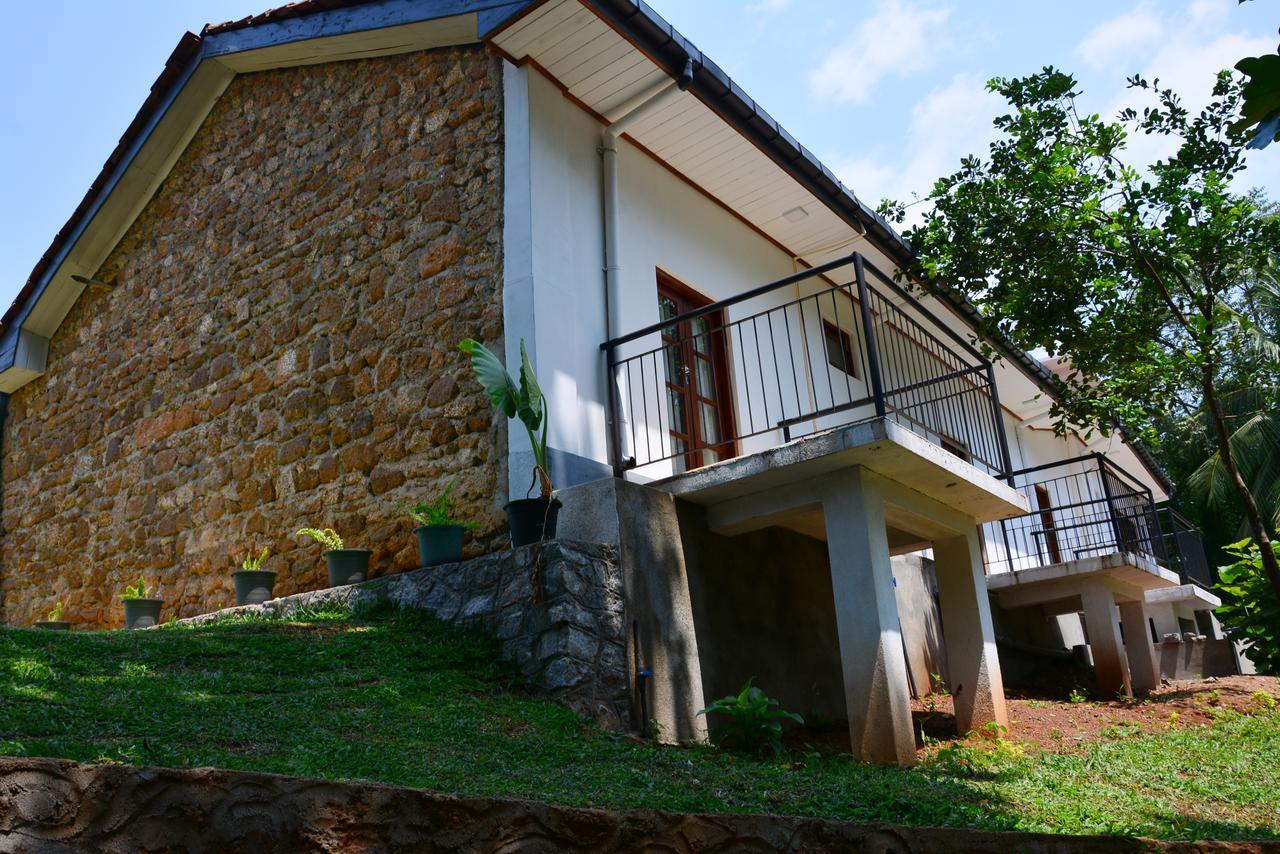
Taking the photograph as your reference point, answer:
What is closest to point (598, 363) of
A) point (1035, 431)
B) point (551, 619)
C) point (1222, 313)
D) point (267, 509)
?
point (551, 619)

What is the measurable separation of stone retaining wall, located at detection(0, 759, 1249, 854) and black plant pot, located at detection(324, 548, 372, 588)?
491 centimetres

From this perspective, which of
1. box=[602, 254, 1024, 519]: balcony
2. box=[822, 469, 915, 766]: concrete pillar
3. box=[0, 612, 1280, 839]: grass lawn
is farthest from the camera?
box=[602, 254, 1024, 519]: balcony

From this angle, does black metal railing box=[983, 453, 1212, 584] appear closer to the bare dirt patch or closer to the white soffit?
the bare dirt patch

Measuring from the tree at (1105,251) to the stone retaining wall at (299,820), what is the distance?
655 cm

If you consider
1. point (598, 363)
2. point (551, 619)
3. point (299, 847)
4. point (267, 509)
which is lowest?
point (299, 847)

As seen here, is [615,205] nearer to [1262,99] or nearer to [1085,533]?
[1262,99]

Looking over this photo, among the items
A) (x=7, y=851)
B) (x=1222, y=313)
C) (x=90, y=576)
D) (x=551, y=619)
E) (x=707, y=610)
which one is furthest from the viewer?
(x=90, y=576)

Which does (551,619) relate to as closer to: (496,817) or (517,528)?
(517,528)

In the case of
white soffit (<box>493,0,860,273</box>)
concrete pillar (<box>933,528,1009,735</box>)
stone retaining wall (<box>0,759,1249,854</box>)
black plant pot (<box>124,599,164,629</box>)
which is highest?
white soffit (<box>493,0,860,273</box>)

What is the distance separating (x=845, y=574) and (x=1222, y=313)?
13.8 ft

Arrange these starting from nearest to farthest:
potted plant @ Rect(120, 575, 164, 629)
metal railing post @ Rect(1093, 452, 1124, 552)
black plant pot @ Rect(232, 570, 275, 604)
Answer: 1. black plant pot @ Rect(232, 570, 275, 604)
2. potted plant @ Rect(120, 575, 164, 629)
3. metal railing post @ Rect(1093, 452, 1124, 552)

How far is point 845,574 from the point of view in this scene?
21.2 ft

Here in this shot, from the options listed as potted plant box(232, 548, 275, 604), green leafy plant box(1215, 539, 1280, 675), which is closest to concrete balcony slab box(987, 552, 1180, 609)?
green leafy plant box(1215, 539, 1280, 675)

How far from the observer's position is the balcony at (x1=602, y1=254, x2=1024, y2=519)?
A: 22.2 ft
